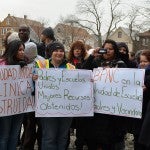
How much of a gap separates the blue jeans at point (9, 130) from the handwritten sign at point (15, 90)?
10 centimetres

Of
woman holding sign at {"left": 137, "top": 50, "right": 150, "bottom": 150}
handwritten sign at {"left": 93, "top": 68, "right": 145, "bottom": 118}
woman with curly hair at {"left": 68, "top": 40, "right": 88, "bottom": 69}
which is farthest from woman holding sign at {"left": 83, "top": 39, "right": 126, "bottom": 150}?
woman with curly hair at {"left": 68, "top": 40, "right": 88, "bottom": 69}

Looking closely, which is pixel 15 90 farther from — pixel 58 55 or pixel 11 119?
pixel 58 55

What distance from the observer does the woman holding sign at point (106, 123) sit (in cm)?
552

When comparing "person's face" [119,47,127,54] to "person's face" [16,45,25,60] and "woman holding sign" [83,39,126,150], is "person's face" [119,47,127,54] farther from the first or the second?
"person's face" [16,45,25,60]

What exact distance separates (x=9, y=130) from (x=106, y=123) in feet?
4.40

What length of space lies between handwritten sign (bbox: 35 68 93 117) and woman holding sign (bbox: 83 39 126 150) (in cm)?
19

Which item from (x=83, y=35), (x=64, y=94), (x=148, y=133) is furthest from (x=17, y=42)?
(x=83, y=35)

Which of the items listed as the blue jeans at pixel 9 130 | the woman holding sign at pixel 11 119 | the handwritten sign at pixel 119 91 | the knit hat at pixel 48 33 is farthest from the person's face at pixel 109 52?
the knit hat at pixel 48 33

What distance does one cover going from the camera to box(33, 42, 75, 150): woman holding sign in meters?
5.43

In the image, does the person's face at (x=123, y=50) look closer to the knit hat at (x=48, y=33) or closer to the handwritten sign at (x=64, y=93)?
the handwritten sign at (x=64, y=93)

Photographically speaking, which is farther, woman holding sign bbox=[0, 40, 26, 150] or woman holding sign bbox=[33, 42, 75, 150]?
woman holding sign bbox=[33, 42, 75, 150]

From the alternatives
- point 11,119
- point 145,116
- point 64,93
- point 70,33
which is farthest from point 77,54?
point 70,33

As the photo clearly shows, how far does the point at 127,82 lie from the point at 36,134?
187 centimetres

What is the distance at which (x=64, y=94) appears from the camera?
551cm
